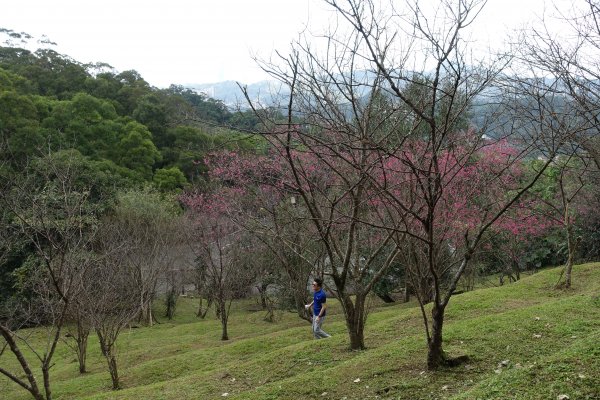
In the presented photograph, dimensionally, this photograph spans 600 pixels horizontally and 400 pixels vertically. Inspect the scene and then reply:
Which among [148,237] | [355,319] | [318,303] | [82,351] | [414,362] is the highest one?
[148,237]

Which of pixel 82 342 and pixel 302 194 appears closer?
pixel 302 194

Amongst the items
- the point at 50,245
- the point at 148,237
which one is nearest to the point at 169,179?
the point at 148,237

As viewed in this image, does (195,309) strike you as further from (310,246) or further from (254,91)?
(254,91)

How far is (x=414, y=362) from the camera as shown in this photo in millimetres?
5719

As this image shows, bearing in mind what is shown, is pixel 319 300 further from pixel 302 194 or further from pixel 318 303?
pixel 302 194

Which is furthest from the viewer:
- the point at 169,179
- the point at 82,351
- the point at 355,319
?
the point at 169,179

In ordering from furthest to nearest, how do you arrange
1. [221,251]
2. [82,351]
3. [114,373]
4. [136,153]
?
1. [136,153]
2. [221,251]
3. [82,351]
4. [114,373]

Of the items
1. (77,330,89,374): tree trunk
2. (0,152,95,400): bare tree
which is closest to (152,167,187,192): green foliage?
(0,152,95,400): bare tree

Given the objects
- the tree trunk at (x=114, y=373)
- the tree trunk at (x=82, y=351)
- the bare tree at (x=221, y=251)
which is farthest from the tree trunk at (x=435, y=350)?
the bare tree at (x=221, y=251)

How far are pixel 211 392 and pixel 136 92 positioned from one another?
34414mm

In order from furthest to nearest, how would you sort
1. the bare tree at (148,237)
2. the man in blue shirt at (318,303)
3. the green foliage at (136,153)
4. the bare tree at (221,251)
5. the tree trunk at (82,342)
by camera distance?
the green foliage at (136,153), the bare tree at (148,237), the bare tree at (221,251), the tree trunk at (82,342), the man in blue shirt at (318,303)

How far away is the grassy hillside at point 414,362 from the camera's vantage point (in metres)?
4.25

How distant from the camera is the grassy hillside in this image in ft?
13.9

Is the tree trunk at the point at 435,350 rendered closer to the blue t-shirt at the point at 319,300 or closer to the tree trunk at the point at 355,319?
the tree trunk at the point at 355,319
